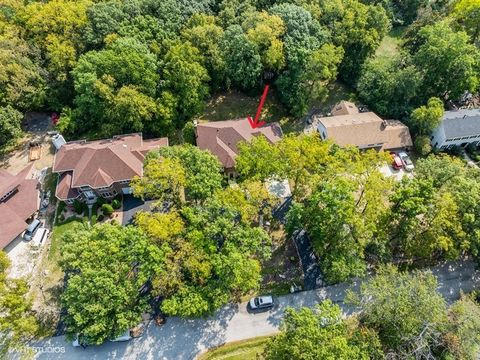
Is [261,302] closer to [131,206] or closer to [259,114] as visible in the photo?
[131,206]

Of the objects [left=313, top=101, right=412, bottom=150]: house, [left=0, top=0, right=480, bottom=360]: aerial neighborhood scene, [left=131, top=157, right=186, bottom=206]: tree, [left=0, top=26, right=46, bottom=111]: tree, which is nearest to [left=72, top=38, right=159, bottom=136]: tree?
[left=0, top=0, right=480, bottom=360]: aerial neighborhood scene

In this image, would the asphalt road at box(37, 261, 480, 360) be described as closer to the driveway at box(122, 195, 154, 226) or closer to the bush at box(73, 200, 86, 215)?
the driveway at box(122, 195, 154, 226)

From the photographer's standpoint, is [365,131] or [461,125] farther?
[461,125]

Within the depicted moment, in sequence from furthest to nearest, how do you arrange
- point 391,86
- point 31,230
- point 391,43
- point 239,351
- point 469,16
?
point 391,43, point 469,16, point 391,86, point 31,230, point 239,351

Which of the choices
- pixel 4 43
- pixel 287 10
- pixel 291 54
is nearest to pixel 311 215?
pixel 291 54

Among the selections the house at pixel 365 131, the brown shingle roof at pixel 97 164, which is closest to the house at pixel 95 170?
the brown shingle roof at pixel 97 164

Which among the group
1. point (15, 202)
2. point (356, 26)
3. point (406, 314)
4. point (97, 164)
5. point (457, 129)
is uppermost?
point (356, 26)

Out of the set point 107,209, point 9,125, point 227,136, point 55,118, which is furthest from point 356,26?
point 9,125
